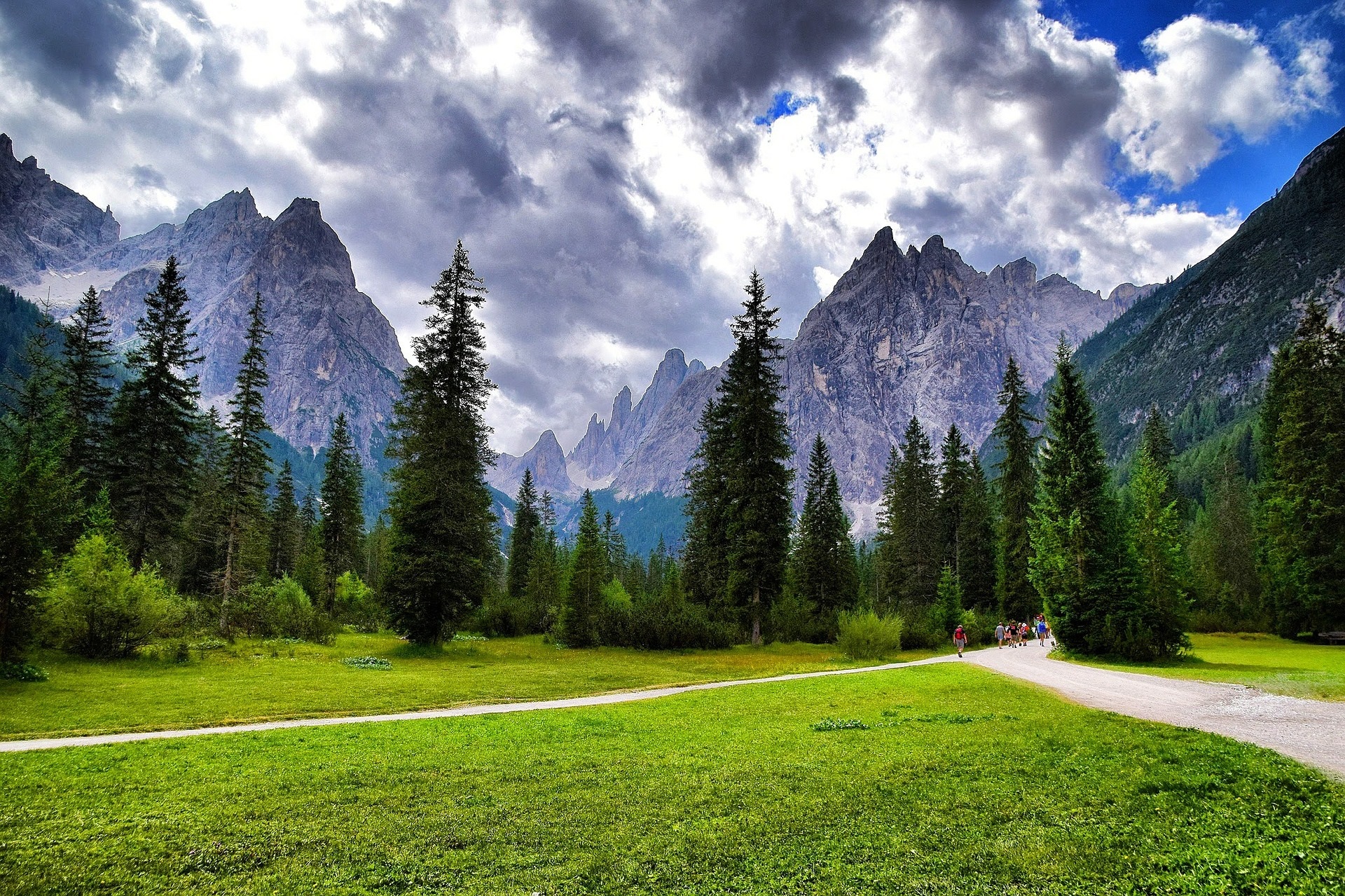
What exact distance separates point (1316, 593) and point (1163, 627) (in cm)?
1884

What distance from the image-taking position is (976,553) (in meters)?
54.8

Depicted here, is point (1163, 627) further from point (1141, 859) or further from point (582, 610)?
point (582, 610)

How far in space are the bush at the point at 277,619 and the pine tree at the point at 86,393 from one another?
13.2 metres

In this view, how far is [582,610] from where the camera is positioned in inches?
1443

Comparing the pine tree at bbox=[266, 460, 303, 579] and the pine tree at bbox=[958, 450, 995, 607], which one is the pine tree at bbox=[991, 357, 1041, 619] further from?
the pine tree at bbox=[266, 460, 303, 579]

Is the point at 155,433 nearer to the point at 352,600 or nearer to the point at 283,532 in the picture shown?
the point at 352,600

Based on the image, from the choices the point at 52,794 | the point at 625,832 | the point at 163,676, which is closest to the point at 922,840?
the point at 625,832

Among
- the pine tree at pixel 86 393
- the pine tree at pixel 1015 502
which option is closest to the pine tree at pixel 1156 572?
the pine tree at pixel 1015 502

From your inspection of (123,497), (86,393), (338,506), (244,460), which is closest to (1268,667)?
(244,460)

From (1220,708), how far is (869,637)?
1831 cm

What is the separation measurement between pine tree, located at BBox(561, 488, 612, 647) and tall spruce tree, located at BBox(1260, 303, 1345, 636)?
42033 millimetres

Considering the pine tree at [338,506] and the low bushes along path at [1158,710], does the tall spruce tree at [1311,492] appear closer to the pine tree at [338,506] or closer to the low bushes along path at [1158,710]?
the low bushes along path at [1158,710]

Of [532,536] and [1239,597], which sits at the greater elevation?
[532,536]

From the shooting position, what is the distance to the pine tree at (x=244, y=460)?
1430 inches
